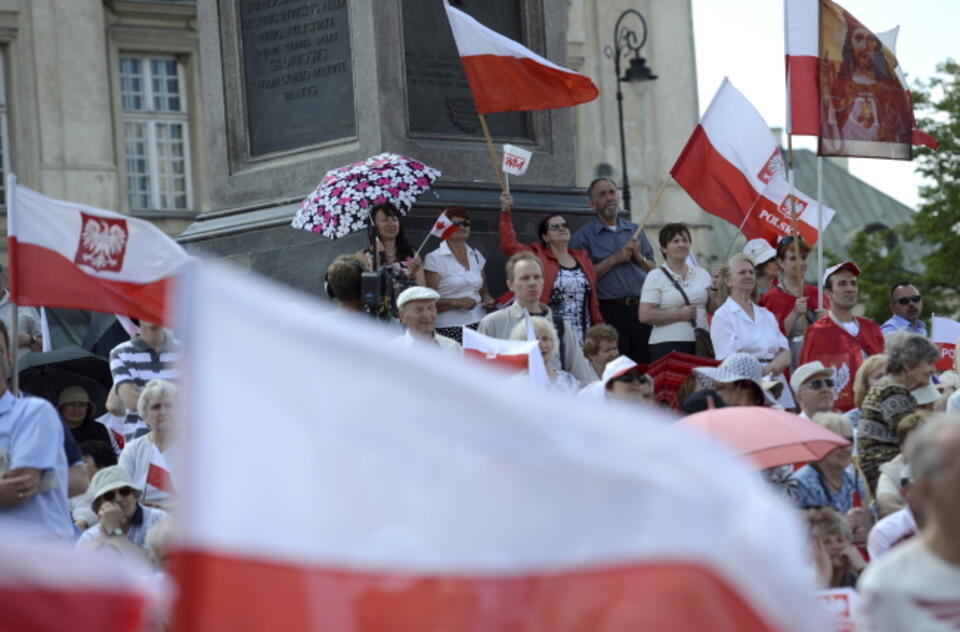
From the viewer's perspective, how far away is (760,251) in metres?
14.4

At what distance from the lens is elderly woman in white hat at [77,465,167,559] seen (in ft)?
28.7

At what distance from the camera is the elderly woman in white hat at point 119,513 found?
344 inches

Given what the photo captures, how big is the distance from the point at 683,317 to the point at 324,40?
324 cm

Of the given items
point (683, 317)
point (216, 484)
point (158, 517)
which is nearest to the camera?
point (216, 484)

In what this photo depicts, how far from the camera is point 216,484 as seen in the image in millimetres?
3340

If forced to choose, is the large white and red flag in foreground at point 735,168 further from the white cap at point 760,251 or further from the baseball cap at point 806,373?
the baseball cap at point 806,373

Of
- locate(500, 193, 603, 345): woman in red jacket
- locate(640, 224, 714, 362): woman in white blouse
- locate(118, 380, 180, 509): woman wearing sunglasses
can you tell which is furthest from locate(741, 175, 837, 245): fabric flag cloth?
locate(118, 380, 180, 509): woman wearing sunglasses

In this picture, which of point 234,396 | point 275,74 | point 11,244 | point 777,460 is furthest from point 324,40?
point 234,396

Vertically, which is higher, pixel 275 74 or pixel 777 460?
pixel 275 74

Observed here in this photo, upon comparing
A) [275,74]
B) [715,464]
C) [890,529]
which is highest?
[275,74]

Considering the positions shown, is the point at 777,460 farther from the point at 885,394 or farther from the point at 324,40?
the point at 324,40

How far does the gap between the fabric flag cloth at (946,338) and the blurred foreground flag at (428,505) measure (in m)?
12.3

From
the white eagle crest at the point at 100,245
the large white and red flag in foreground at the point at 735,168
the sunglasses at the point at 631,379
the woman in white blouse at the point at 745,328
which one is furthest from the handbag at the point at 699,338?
the white eagle crest at the point at 100,245

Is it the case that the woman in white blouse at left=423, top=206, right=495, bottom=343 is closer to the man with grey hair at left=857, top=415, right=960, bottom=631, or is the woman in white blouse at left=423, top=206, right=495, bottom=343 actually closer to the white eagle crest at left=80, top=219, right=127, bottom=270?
the white eagle crest at left=80, top=219, right=127, bottom=270
